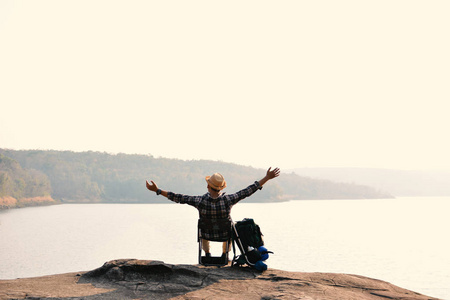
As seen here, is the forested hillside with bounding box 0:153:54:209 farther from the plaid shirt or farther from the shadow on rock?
the plaid shirt

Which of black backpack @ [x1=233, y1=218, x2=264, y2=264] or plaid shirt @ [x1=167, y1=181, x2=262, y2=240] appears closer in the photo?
plaid shirt @ [x1=167, y1=181, x2=262, y2=240]

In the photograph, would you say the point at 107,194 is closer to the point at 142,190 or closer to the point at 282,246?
the point at 142,190

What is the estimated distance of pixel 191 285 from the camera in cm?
809

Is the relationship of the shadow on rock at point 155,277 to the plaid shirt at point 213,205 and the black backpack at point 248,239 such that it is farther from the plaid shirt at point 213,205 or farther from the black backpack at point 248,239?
the plaid shirt at point 213,205

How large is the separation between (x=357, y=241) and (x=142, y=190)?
4623 inches

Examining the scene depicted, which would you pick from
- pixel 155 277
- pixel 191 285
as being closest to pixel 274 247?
pixel 155 277

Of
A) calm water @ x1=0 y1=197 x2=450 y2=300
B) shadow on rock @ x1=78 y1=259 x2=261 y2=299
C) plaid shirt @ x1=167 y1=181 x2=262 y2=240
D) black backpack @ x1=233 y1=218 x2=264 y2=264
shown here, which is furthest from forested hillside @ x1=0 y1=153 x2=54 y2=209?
black backpack @ x1=233 y1=218 x2=264 y2=264

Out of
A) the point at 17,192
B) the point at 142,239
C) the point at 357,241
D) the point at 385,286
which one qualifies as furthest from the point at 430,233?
the point at 17,192

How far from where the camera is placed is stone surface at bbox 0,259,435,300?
7523 mm

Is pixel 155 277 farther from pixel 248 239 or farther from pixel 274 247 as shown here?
pixel 274 247

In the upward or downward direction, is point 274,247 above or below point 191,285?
below

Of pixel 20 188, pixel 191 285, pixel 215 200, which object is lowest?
pixel 20 188

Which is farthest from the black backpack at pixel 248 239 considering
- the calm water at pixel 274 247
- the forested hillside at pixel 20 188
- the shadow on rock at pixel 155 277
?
the forested hillside at pixel 20 188

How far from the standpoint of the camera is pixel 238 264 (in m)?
9.46
